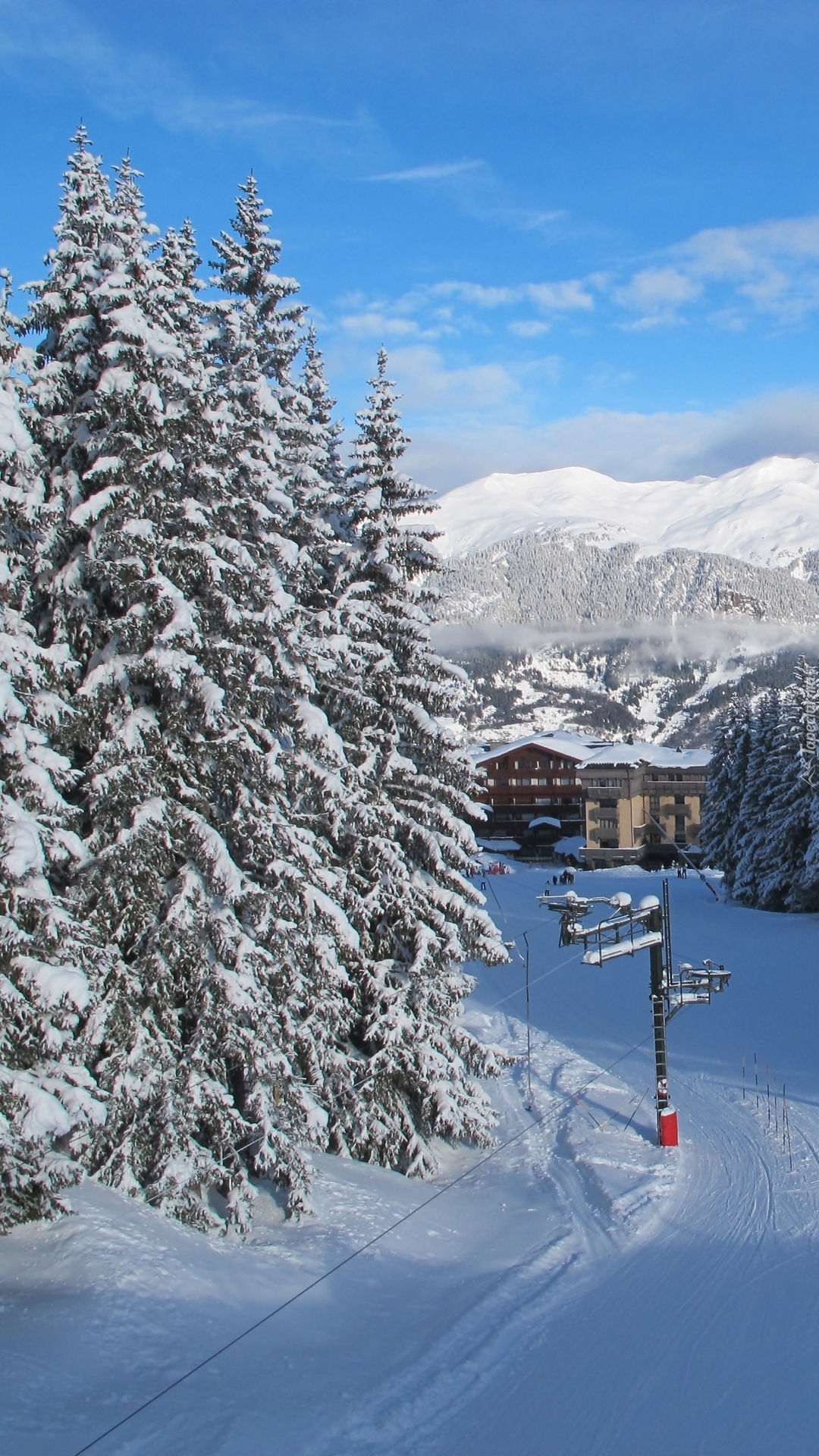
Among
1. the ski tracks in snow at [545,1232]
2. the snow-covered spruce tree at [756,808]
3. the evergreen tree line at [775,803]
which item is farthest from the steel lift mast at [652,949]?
the snow-covered spruce tree at [756,808]

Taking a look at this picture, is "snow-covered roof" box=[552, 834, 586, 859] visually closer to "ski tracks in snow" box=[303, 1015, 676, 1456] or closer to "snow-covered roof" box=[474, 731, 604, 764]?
"snow-covered roof" box=[474, 731, 604, 764]

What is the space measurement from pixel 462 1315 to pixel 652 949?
11.2 metres

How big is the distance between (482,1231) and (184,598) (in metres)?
11.9

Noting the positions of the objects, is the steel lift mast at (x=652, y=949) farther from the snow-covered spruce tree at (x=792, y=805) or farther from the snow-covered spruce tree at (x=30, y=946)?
the snow-covered spruce tree at (x=792, y=805)

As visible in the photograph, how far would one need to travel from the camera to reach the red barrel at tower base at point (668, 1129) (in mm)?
22891

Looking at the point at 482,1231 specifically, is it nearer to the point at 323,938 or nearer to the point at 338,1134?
the point at 338,1134

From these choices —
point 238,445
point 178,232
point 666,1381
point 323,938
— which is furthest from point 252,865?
point 178,232

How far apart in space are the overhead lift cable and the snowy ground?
0.28 feet

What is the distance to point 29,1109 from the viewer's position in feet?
37.9

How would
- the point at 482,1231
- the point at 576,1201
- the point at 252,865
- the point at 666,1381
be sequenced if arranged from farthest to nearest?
the point at 576,1201
the point at 482,1231
the point at 252,865
the point at 666,1381

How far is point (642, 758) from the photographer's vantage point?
370 ft

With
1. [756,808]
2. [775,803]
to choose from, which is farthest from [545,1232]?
[756,808]

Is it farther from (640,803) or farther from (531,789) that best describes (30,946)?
(531,789)

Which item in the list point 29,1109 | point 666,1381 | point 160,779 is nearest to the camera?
point 29,1109
